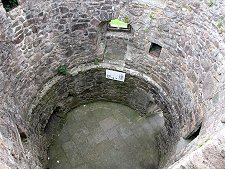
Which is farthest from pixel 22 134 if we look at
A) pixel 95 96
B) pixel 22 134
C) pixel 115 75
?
pixel 95 96

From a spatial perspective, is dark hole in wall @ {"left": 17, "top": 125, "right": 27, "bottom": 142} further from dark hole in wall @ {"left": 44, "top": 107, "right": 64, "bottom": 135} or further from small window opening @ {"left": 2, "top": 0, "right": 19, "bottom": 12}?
small window opening @ {"left": 2, "top": 0, "right": 19, "bottom": 12}

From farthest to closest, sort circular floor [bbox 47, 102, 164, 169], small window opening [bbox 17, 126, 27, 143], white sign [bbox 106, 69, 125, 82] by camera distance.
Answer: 1. circular floor [bbox 47, 102, 164, 169]
2. white sign [bbox 106, 69, 125, 82]
3. small window opening [bbox 17, 126, 27, 143]

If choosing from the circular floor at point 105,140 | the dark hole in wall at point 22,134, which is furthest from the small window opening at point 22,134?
the circular floor at point 105,140

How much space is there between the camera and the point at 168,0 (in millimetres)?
7547

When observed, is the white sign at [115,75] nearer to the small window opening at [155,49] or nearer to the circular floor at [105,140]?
the small window opening at [155,49]

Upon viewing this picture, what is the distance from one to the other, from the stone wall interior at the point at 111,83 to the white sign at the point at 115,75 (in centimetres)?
3

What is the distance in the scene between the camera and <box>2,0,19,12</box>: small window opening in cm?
696

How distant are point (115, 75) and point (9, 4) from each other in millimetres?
4056

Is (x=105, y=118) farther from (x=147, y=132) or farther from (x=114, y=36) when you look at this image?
(x=114, y=36)

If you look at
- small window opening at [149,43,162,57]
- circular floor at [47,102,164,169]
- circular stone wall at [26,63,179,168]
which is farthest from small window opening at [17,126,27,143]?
small window opening at [149,43,162,57]

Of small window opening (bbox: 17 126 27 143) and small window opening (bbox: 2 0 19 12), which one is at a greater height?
small window opening (bbox: 2 0 19 12)

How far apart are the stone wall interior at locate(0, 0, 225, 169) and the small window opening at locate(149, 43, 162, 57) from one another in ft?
0.10

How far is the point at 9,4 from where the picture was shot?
23.1 ft

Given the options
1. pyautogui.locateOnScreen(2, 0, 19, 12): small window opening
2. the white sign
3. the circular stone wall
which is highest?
pyautogui.locateOnScreen(2, 0, 19, 12): small window opening
